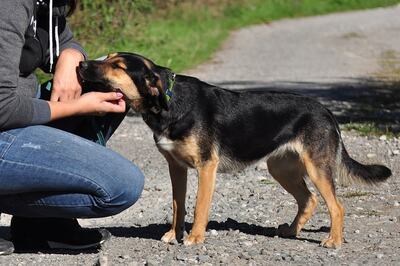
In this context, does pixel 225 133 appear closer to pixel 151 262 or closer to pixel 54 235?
pixel 151 262

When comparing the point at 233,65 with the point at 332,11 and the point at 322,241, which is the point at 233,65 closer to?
the point at 322,241

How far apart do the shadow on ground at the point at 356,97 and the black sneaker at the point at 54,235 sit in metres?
4.51

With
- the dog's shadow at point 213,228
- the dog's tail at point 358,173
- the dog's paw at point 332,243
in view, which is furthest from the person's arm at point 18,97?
the dog's tail at point 358,173

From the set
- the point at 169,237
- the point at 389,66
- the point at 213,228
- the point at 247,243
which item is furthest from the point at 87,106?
the point at 389,66

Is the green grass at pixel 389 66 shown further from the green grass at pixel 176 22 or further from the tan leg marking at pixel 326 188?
the tan leg marking at pixel 326 188

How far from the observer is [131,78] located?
191 inches

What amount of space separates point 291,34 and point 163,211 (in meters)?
16.7

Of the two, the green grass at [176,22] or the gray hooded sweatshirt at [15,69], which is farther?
the green grass at [176,22]

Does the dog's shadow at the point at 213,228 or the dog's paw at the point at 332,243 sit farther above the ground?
the dog's paw at the point at 332,243

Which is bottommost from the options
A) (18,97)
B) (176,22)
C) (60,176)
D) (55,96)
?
(176,22)

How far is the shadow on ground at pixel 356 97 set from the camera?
31.3 ft

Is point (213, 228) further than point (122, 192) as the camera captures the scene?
Yes

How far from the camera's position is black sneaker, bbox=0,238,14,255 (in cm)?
471

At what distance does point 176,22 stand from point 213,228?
17.1 m
